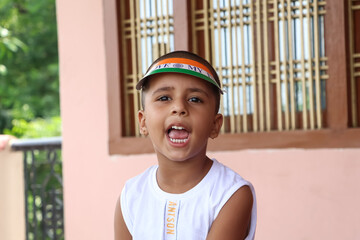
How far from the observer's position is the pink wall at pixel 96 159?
3561 mm

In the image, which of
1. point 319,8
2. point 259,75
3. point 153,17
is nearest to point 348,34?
point 319,8

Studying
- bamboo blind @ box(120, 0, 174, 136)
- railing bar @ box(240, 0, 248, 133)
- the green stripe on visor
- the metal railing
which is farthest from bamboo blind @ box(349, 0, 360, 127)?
the metal railing

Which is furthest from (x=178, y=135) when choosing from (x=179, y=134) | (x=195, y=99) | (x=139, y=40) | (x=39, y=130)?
(x=39, y=130)

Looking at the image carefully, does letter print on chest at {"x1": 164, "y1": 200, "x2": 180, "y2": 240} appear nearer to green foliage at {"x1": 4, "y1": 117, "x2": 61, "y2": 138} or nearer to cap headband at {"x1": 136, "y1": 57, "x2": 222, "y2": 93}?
cap headband at {"x1": 136, "y1": 57, "x2": 222, "y2": 93}

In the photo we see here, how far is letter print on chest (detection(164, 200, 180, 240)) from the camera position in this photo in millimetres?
1854

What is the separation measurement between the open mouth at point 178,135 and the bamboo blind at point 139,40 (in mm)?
2148

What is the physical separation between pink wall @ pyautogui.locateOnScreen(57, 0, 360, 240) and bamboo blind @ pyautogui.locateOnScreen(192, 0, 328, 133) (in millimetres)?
260

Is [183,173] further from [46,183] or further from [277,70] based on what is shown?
[46,183]

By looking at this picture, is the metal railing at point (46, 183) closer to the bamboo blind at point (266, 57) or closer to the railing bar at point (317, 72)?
the bamboo blind at point (266, 57)

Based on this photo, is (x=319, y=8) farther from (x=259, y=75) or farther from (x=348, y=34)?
(x=259, y=75)

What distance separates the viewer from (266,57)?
3.64 m

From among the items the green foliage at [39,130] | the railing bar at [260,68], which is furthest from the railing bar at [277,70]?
the green foliage at [39,130]

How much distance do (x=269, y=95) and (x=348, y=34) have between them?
0.63 metres

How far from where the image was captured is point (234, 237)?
180cm
